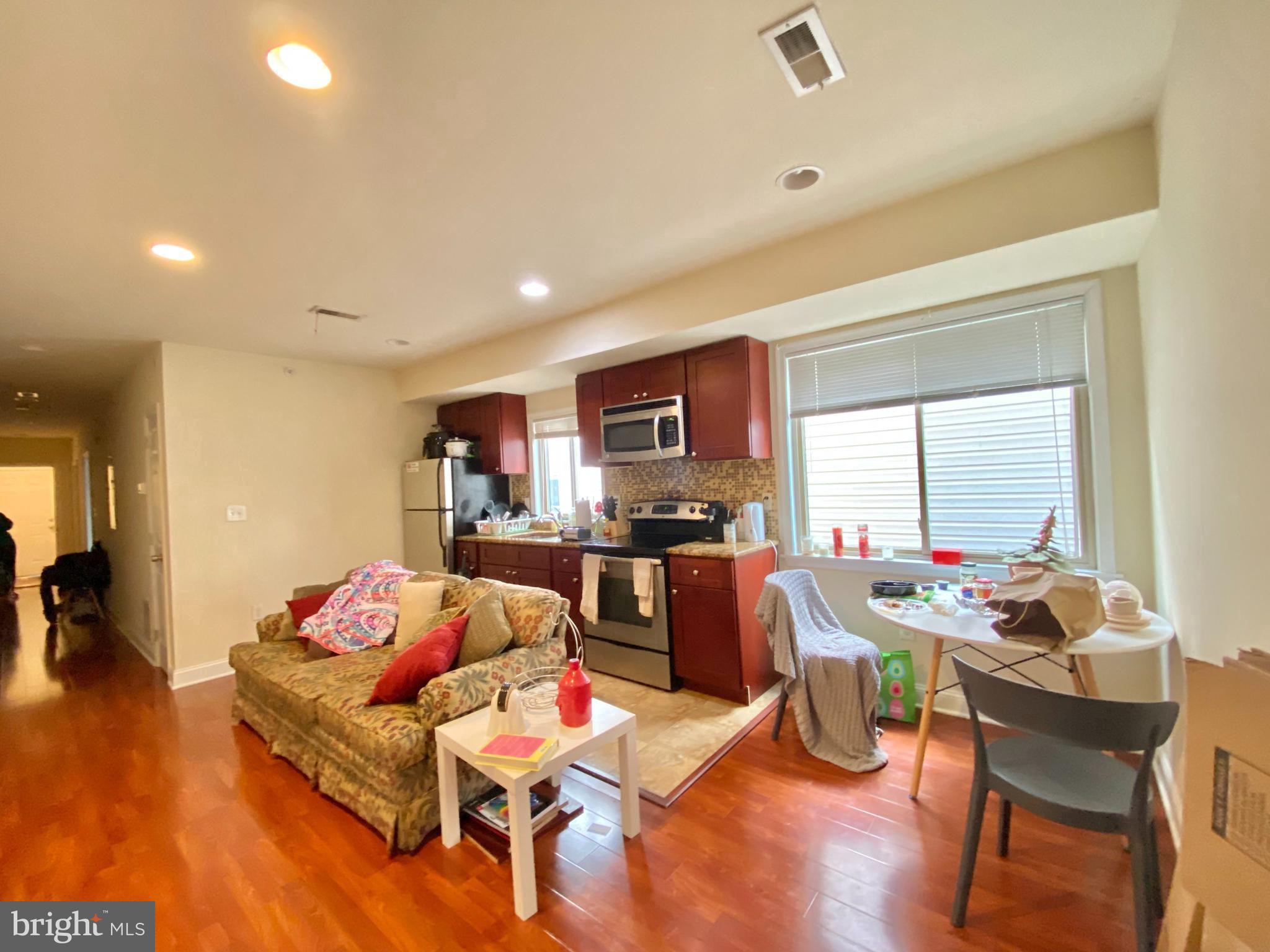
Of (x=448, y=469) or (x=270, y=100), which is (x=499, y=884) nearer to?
(x=270, y=100)

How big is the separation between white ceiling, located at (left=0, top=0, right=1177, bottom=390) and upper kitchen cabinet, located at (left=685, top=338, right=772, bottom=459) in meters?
0.71

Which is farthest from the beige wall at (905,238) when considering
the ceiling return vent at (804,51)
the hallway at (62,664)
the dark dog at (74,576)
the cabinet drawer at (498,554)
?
the dark dog at (74,576)

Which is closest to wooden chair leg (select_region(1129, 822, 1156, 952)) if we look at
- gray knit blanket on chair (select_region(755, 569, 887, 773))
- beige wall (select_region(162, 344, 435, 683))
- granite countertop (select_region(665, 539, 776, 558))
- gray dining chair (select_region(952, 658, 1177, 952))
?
gray dining chair (select_region(952, 658, 1177, 952))

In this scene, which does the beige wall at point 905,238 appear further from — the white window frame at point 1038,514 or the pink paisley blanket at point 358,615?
the pink paisley blanket at point 358,615

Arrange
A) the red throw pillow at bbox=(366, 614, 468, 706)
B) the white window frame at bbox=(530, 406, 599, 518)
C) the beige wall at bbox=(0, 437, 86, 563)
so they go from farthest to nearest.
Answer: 1. the beige wall at bbox=(0, 437, 86, 563)
2. the white window frame at bbox=(530, 406, 599, 518)
3. the red throw pillow at bbox=(366, 614, 468, 706)

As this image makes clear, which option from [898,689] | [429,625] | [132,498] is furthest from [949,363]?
[132,498]

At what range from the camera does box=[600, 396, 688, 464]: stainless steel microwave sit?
11.2ft

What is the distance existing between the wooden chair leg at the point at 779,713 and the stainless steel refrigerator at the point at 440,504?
3226mm

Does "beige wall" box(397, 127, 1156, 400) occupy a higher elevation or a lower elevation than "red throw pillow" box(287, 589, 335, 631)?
higher

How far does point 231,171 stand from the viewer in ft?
5.92

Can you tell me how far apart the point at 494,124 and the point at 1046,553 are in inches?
112

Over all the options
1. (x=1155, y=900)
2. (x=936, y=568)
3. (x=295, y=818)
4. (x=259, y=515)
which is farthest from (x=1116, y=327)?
(x=259, y=515)

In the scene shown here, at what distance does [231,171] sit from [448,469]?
10.1ft

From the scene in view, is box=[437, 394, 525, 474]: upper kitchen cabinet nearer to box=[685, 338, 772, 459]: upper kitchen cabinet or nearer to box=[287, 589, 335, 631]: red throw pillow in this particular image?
box=[287, 589, 335, 631]: red throw pillow
